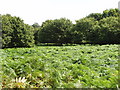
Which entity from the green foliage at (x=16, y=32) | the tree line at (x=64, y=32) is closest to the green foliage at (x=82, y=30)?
the tree line at (x=64, y=32)

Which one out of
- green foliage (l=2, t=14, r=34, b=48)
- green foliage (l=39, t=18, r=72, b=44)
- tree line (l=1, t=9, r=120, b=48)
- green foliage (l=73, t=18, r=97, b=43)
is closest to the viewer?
green foliage (l=2, t=14, r=34, b=48)

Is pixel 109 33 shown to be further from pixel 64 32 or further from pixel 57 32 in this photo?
pixel 57 32

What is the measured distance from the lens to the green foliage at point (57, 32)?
25.8 metres

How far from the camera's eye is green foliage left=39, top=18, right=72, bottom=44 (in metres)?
25.8

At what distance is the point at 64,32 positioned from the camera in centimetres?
2592

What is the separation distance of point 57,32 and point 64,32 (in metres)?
1.40

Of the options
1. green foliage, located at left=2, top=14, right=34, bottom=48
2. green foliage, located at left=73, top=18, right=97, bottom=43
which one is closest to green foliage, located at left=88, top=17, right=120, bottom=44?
green foliage, located at left=73, top=18, right=97, bottom=43

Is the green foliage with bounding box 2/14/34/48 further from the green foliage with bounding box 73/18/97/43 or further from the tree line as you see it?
the green foliage with bounding box 73/18/97/43

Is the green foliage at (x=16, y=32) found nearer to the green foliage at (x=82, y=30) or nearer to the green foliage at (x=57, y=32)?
the green foliage at (x=57, y=32)

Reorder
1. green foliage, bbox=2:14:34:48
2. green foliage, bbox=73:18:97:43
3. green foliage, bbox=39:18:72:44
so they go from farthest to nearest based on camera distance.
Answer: green foliage, bbox=39:18:72:44
green foliage, bbox=73:18:97:43
green foliage, bbox=2:14:34:48

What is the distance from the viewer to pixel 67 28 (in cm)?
2628

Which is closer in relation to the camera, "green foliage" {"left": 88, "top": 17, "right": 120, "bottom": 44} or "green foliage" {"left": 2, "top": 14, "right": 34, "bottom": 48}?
"green foliage" {"left": 2, "top": 14, "right": 34, "bottom": 48}

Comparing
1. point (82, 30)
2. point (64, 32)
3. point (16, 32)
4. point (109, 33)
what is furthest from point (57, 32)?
point (109, 33)

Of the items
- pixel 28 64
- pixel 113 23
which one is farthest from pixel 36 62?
pixel 113 23
